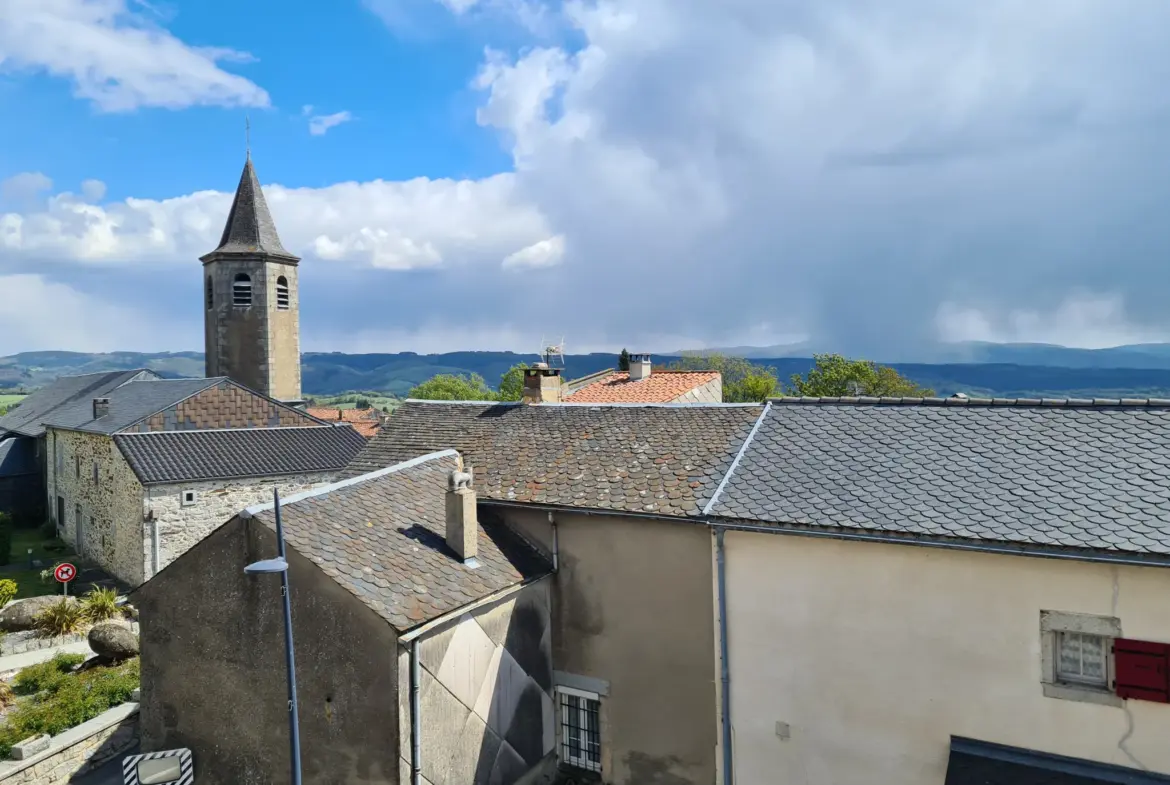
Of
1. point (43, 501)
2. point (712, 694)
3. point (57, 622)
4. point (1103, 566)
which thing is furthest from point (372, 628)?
point (43, 501)

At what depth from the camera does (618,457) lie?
13969 millimetres

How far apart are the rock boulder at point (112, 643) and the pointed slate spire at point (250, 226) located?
22.0 meters

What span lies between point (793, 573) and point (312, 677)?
724 cm

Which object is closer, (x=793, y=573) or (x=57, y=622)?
(x=793, y=573)

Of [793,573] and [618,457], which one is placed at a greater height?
[618,457]

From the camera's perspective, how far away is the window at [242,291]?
35.6m

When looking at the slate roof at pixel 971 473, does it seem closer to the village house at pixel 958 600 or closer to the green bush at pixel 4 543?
the village house at pixel 958 600

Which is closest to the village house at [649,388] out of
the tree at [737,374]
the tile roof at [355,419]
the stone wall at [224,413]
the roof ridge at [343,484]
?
the tile roof at [355,419]

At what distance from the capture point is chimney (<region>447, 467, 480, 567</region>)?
39.9 feet

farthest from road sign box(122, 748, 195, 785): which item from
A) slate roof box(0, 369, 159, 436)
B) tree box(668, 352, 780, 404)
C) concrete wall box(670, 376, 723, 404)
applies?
tree box(668, 352, 780, 404)

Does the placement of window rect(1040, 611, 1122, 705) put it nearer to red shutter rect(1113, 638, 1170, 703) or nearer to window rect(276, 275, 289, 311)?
red shutter rect(1113, 638, 1170, 703)

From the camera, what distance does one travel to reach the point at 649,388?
3088 centimetres

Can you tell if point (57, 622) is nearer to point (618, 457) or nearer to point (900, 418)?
point (618, 457)

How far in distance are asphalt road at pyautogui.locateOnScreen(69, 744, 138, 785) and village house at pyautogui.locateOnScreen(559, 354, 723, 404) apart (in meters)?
16.5
